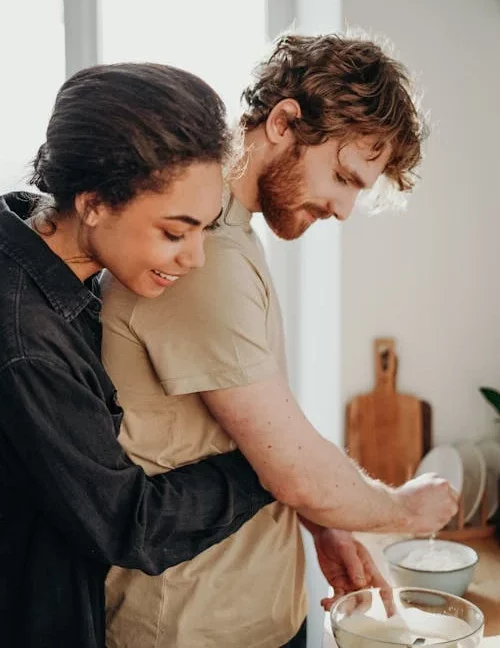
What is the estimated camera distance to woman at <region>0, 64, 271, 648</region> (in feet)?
2.97

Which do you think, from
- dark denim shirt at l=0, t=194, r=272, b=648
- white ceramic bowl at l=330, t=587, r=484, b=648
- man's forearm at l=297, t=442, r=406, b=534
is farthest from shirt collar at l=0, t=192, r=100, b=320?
white ceramic bowl at l=330, t=587, r=484, b=648

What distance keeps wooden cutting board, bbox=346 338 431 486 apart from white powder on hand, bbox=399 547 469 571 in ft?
1.18

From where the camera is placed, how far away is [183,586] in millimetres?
1089

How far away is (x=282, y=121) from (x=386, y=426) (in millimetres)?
1018

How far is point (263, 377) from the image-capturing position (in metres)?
1.00

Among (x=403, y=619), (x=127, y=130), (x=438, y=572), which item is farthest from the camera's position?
(x=438, y=572)

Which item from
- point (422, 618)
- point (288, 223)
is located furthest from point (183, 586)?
point (288, 223)

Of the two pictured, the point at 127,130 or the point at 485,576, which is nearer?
the point at 127,130

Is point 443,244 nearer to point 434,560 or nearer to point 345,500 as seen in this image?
point 434,560

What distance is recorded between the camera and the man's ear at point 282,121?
3.91 ft

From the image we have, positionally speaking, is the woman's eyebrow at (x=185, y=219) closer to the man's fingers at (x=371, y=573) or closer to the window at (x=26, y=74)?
the man's fingers at (x=371, y=573)

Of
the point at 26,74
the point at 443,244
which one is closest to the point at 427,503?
the point at 443,244

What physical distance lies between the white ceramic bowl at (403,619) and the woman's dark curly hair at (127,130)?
56cm

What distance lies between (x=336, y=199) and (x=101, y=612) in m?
0.61
